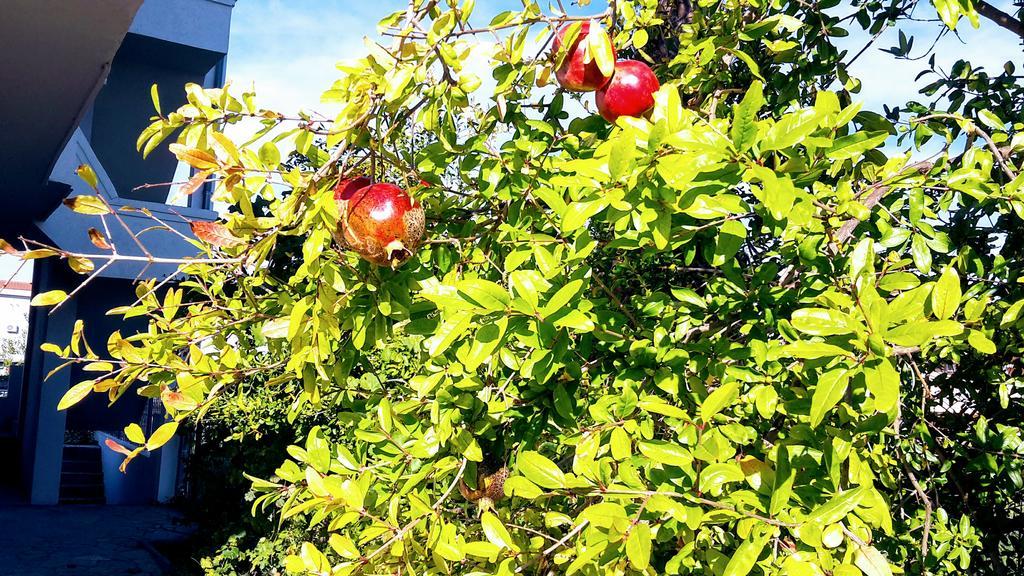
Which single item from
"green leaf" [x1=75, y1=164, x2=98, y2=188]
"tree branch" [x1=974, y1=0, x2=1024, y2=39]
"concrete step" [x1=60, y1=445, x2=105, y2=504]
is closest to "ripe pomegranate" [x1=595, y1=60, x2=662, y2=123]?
"green leaf" [x1=75, y1=164, x2=98, y2=188]

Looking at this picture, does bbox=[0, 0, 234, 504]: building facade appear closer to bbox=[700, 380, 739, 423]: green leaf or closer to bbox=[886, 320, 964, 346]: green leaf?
bbox=[700, 380, 739, 423]: green leaf

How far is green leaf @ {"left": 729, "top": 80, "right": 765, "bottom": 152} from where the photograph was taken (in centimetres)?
116

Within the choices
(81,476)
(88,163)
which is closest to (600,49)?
(88,163)

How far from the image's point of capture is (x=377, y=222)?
1479 mm

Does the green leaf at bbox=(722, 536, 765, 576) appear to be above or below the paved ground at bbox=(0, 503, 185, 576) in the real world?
above

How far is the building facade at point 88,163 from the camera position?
16.0ft

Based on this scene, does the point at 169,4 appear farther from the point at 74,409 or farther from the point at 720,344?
the point at 720,344

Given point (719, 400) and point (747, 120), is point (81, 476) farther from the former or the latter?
point (747, 120)

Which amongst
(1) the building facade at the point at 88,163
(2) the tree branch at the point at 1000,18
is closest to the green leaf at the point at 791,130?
(2) the tree branch at the point at 1000,18

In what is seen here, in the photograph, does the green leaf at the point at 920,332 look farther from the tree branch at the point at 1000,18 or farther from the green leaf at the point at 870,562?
the tree branch at the point at 1000,18

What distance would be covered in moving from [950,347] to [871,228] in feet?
1.97

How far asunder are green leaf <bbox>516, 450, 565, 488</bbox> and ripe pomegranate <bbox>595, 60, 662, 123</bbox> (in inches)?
29.7

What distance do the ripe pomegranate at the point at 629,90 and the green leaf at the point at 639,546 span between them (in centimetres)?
86

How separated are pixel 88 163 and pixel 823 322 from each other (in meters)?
9.75
